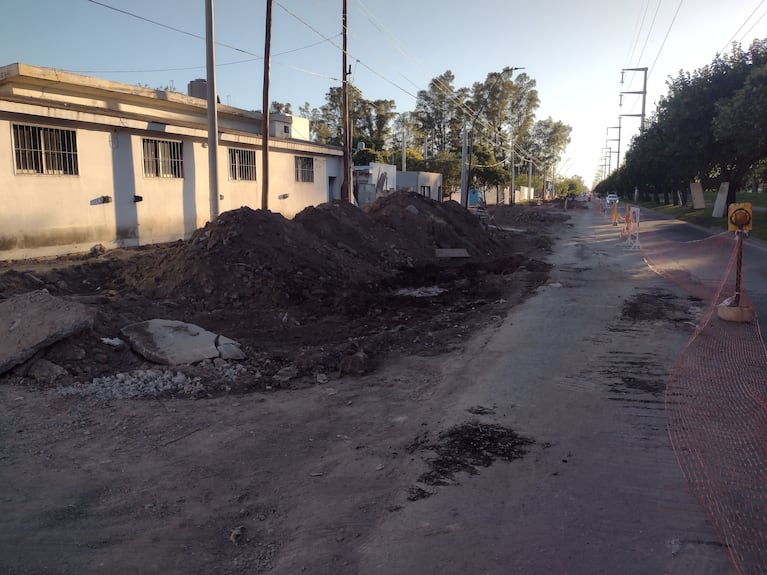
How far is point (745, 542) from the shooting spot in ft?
10.5

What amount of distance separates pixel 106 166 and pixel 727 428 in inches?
645

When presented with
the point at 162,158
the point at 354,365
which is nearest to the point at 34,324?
the point at 354,365

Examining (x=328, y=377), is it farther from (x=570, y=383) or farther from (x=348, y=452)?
(x=570, y=383)

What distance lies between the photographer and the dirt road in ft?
10.4

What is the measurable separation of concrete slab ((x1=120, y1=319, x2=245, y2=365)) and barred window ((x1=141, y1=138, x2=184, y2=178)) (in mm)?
12471

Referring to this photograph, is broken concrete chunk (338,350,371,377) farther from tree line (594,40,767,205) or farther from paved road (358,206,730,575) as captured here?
tree line (594,40,767,205)

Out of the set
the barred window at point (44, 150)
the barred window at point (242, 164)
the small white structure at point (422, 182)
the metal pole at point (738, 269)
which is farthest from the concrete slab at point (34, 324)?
the small white structure at point (422, 182)

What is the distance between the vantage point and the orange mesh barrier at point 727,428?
3355 millimetres

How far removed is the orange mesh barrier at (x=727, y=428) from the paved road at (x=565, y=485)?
0.36 ft

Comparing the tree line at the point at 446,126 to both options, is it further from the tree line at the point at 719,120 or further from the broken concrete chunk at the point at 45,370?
the broken concrete chunk at the point at 45,370

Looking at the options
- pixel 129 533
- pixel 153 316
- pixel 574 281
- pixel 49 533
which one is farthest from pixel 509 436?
pixel 574 281

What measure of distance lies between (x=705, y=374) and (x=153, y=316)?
6.91m

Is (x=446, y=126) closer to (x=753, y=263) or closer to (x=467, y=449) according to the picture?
(x=753, y=263)

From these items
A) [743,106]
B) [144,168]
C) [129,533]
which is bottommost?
[129,533]
